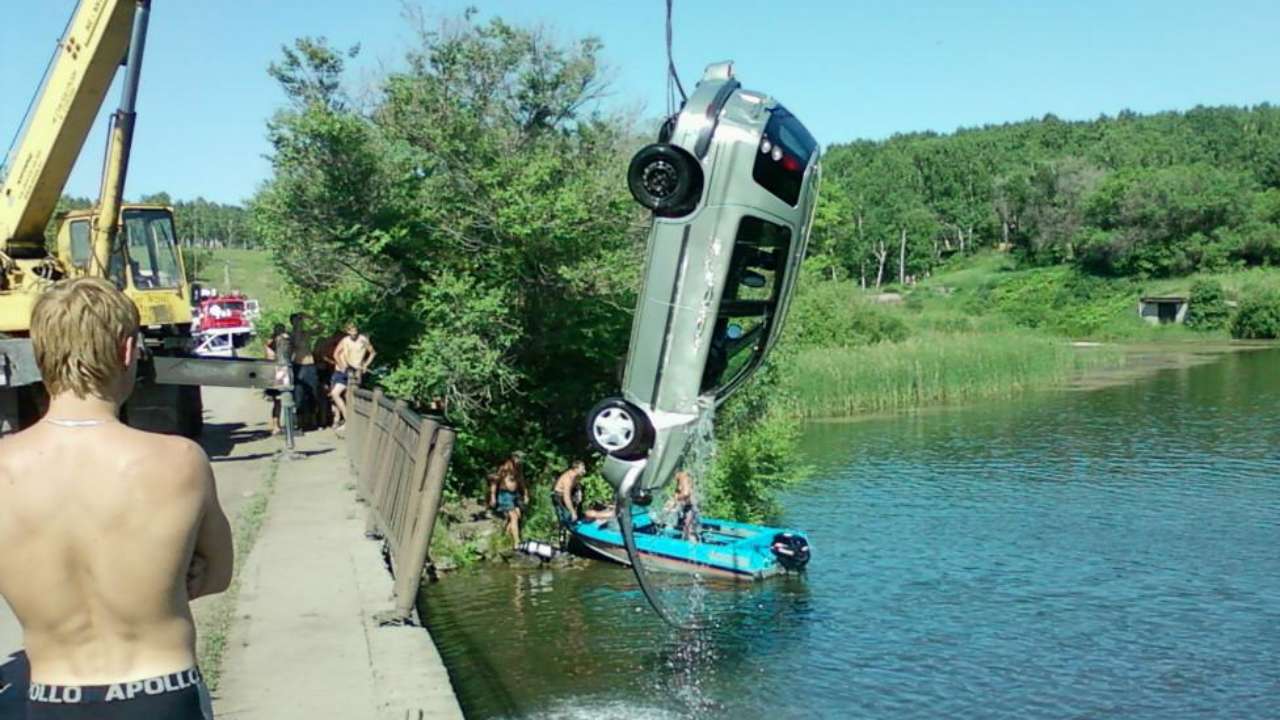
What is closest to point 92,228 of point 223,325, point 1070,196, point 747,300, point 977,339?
point 747,300

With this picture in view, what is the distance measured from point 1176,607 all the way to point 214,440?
1539cm

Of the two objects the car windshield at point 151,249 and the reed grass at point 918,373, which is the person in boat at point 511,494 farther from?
the reed grass at point 918,373

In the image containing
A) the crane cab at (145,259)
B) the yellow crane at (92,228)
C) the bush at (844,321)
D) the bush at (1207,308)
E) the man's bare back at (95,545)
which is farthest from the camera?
the bush at (1207,308)

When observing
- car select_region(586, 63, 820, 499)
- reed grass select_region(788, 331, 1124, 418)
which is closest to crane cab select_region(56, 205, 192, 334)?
car select_region(586, 63, 820, 499)

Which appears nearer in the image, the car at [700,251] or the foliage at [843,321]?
the car at [700,251]

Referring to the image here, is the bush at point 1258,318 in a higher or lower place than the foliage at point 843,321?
higher

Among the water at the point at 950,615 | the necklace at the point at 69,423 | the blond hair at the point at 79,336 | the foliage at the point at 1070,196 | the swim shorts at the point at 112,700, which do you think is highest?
the foliage at the point at 1070,196

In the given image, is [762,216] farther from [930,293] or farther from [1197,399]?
[930,293]

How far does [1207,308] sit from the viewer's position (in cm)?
7488

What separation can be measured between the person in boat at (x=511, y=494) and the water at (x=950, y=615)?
1126mm

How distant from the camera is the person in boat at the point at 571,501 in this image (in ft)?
65.6

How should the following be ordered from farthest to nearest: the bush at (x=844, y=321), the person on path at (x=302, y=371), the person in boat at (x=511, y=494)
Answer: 1. the bush at (x=844, y=321)
2. the person on path at (x=302, y=371)
3. the person in boat at (x=511, y=494)

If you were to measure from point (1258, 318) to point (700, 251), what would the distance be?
69.6 meters

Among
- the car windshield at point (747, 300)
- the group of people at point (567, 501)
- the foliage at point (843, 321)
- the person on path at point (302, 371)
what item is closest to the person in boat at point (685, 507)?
the group of people at point (567, 501)
